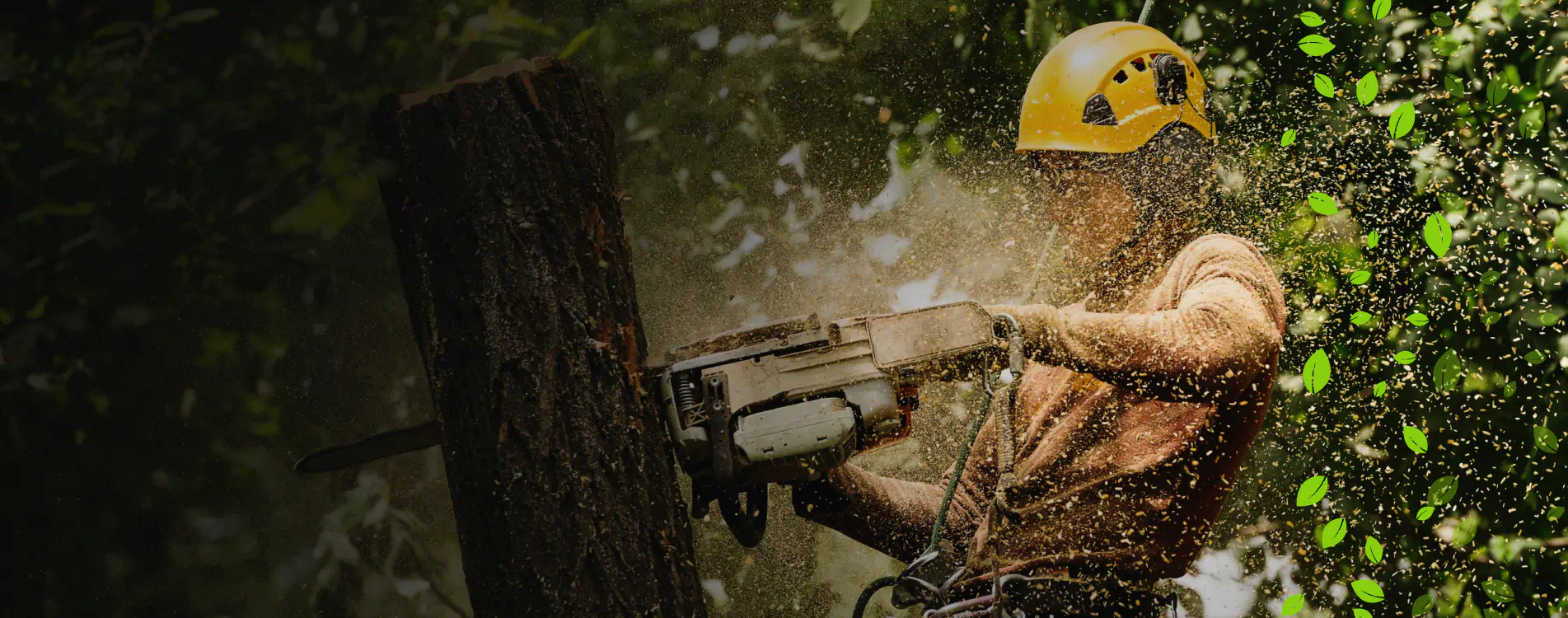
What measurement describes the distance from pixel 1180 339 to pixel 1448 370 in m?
1.12

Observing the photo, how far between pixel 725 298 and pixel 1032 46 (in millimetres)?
1552

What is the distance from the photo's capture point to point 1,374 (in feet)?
9.19

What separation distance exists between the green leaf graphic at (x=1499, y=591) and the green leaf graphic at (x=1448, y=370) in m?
0.54

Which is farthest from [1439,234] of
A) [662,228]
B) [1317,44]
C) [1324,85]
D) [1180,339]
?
[662,228]

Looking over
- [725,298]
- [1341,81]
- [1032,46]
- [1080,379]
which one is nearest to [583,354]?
[1080,379]

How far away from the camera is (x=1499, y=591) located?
90.0 inches

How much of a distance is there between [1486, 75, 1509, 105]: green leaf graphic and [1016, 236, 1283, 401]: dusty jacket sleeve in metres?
1.03

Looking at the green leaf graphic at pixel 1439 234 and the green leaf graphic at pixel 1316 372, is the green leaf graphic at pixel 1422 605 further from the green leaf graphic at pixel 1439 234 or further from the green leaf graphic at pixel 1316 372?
the green leaf graphic at pixel 1439 234

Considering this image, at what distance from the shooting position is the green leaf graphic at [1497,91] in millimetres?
2260

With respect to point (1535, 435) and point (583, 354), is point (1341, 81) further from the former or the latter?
point (583, 354)

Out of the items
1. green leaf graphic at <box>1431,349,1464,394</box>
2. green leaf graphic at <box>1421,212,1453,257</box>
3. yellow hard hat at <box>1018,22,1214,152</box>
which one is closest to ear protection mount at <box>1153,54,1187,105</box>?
yellow hard hat at <box>1018,22,1214,152</box>

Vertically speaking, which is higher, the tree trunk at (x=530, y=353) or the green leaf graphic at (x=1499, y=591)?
the tree trunk at (x=530, y=353)

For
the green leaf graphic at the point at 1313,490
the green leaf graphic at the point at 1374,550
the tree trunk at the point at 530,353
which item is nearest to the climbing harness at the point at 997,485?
the tree trunk at the point at 530,353

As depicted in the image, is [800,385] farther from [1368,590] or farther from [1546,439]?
[1546,439]
